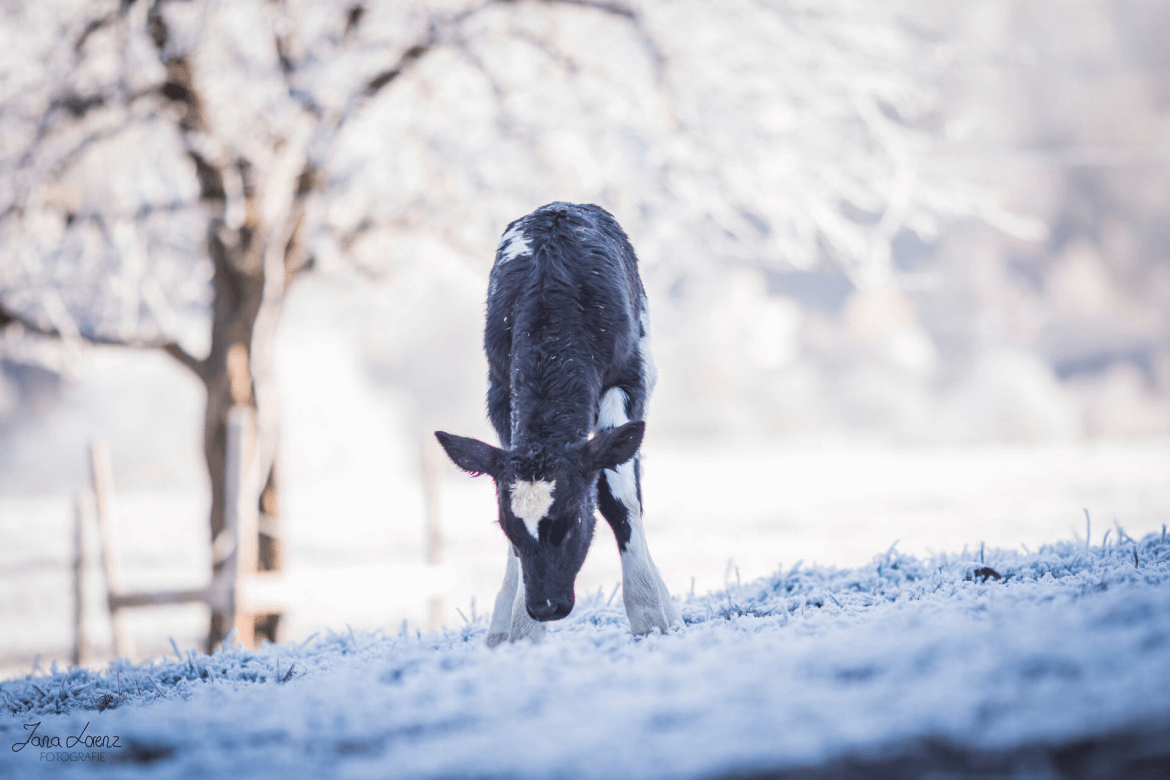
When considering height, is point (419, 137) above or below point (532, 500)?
above

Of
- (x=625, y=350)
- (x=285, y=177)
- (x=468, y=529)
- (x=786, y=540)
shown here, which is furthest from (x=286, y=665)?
(x=468, y=529)

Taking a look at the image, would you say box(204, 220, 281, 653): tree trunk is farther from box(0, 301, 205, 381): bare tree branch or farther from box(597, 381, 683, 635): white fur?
box(597, 381, 683, 635): white fur

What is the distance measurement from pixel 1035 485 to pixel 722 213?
14.1 meters

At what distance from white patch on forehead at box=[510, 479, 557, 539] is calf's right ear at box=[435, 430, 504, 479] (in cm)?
17

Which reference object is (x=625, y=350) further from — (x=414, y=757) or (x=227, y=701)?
(x=414, y=757)

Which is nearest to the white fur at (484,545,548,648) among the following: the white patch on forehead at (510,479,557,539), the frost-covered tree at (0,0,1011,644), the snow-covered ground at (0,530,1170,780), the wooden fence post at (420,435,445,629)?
the white patch on forehead at (510,479,557,539)

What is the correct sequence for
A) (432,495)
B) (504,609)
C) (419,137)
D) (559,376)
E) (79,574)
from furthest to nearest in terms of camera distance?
(79,574)
(432,495)
(419,137)
(504,609)
(559,376)

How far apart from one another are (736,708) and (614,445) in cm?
147

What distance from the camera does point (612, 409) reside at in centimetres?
360

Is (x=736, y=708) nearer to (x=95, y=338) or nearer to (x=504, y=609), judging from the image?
(x=504, y=609)

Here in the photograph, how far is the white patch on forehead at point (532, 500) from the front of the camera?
2.98m
